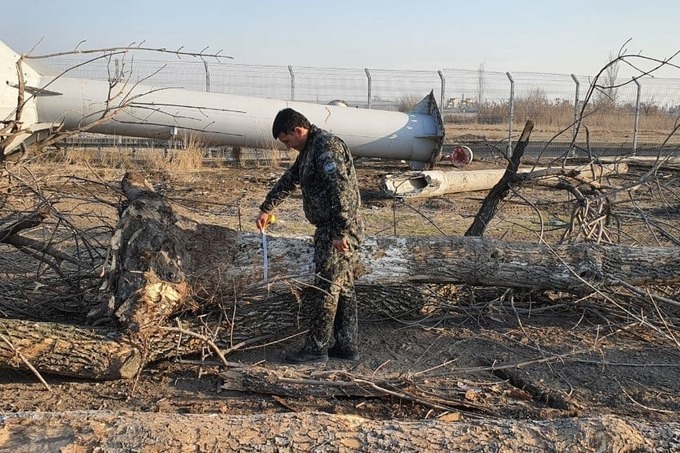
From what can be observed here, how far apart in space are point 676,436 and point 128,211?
3.06 m

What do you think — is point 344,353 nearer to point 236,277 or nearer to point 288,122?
point 236,277

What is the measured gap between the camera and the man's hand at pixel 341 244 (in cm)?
386

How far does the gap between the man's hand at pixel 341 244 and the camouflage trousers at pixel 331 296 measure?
47 mm

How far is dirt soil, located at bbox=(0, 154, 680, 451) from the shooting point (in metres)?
2.56

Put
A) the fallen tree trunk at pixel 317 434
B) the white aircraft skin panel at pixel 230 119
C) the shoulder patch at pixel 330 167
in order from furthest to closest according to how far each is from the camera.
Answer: the white aircraft skin panel at pixel 230 119, the shoulder patch at pixel 330 167, the fallen tree trunk at pixel 317 434

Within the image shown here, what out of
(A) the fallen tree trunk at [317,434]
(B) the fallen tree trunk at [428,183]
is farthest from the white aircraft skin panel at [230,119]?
(A) the fallen tree trunk at [317,434]

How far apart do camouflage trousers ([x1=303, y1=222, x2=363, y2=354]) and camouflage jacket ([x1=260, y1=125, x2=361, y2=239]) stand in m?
0.10

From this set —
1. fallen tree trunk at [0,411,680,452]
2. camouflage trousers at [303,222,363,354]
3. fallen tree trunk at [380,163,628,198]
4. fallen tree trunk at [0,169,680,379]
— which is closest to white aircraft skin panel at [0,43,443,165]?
fallen tree trunk at [380,163,628,198]

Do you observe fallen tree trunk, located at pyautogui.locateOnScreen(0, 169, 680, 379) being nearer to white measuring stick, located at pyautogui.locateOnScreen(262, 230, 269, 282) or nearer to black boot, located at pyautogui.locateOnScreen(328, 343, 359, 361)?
white measuring stick, located at pyautogui.locateOnScreen(262, 230, 269, 282)

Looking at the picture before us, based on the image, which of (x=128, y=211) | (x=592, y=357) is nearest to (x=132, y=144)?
(x=128, y=211)

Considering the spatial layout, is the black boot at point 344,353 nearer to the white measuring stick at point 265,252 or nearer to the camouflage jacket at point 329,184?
the white measuring stick at point 265,252

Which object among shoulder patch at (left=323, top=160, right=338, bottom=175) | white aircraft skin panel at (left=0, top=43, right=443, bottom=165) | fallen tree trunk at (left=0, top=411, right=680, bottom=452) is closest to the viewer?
fallen tree trunk at (left=0, top=411, right=680, bottom=452)

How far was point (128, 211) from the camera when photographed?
12.8 feet

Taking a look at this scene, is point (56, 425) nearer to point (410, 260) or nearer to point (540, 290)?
point (410, 260)
